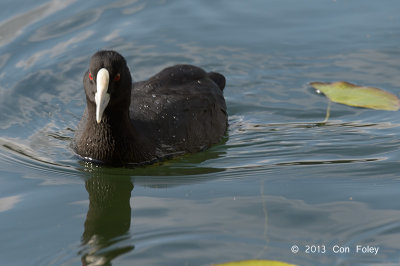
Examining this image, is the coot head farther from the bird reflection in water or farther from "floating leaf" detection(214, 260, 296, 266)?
"floating leaf" detection(214, 260, 296, 266)

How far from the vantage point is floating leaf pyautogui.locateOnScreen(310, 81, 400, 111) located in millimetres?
9055

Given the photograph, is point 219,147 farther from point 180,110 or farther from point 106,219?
point 106,219

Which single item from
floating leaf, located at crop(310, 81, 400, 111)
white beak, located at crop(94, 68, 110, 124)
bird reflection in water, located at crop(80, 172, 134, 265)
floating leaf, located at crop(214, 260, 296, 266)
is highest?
white beak, located at crop(94, 68, 110, 124)

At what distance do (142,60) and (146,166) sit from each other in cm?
→ 309

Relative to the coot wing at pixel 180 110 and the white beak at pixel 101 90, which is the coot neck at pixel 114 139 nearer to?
the coot wing at pixel 180 110

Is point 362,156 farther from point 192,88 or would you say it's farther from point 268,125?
point 192,88

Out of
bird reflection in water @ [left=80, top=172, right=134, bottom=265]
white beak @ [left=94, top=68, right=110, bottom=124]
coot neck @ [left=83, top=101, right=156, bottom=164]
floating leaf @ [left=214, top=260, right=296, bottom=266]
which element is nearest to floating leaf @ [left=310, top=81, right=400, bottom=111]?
coot neck @ [left=83, top=101, right=156, bottom=164]

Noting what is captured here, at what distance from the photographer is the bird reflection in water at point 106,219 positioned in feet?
19.7

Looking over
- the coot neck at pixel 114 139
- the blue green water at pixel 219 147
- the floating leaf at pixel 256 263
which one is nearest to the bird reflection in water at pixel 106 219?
the blue green water at pixel 219 147

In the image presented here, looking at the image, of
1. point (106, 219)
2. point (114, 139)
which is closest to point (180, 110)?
point (114, 139)

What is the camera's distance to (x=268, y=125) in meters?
8.87

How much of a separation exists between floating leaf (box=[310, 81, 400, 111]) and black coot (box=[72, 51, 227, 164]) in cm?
134

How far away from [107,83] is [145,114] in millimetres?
1069

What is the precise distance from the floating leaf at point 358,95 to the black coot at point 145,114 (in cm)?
134
